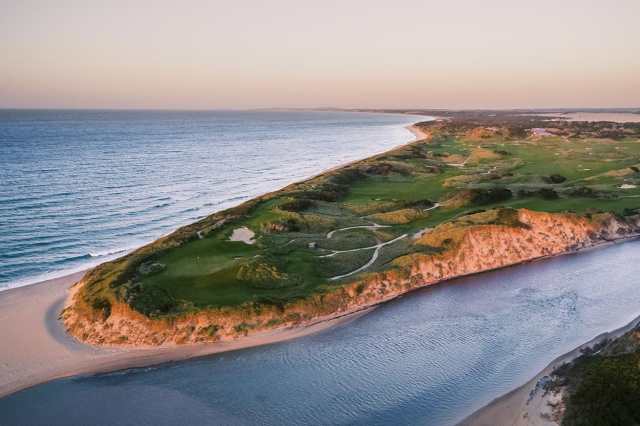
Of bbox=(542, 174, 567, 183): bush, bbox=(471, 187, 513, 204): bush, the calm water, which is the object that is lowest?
the calm water

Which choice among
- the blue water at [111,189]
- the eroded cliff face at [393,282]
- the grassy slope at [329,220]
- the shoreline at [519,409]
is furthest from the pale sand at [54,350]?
the shoreline at [519,409]

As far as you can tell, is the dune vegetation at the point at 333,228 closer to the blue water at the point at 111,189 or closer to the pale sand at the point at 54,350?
the pale sand at the point at 54,350

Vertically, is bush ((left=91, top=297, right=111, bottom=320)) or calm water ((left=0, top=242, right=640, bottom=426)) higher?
bush ((left=91, top=297, right=111, bottom=320))

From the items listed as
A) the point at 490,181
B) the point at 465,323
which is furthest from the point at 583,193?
the point at 465,323

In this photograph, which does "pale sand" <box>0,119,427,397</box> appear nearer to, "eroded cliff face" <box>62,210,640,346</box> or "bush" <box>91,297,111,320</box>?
"eroded cliff face" <box>62,210,640,346</box>

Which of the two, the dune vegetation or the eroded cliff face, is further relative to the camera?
the dune vegetation

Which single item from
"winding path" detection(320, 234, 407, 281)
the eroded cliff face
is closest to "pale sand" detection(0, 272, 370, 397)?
the eroded cliff face
